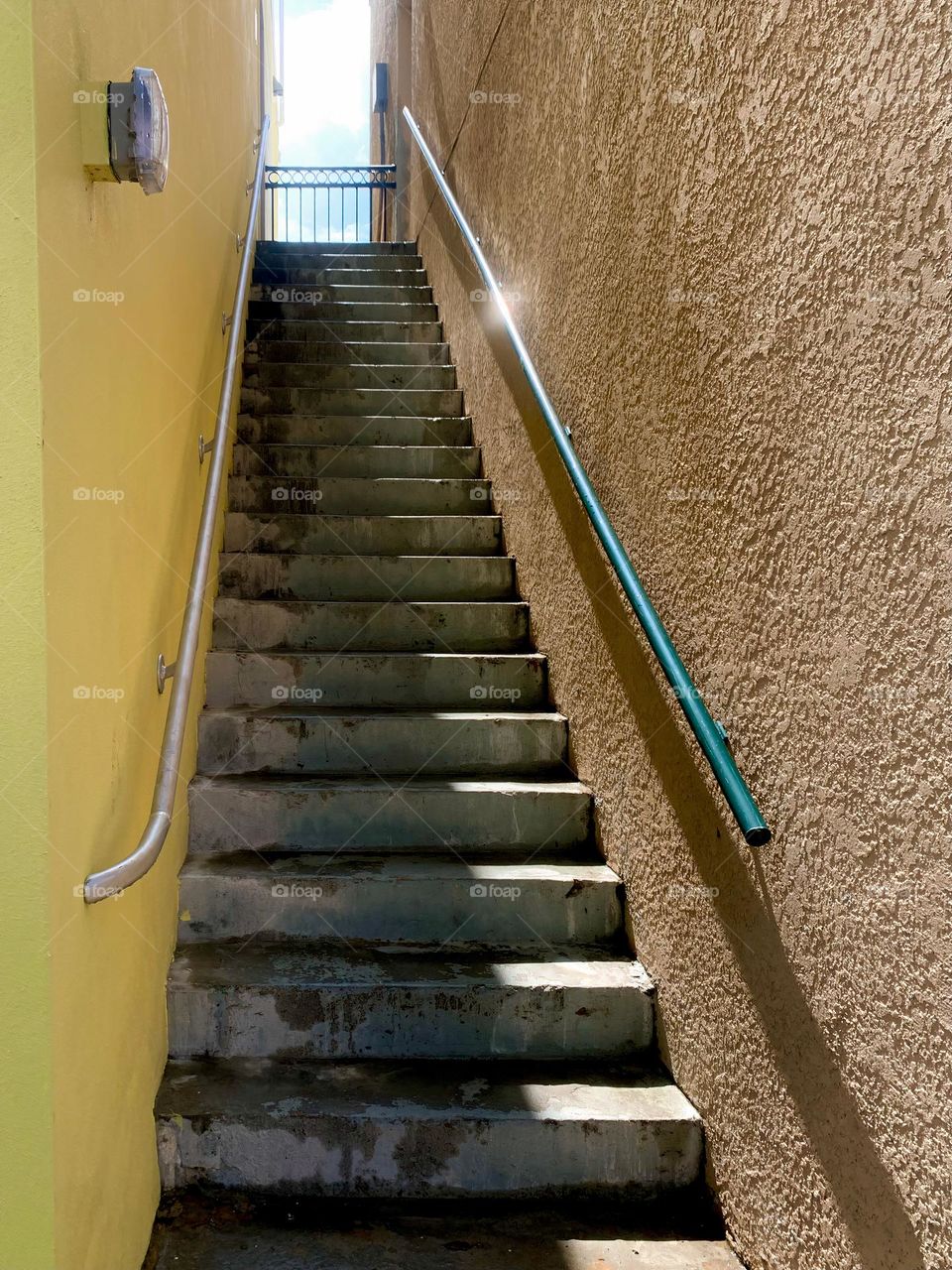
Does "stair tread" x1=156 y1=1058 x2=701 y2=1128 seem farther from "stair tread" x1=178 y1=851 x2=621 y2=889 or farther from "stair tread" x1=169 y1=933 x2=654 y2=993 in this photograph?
"stair tread" x1=178 y1=851 x2=621 y2=889

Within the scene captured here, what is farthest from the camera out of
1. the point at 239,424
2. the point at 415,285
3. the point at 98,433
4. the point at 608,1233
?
→ the point at 415,285

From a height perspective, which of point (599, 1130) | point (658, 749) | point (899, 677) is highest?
point (899, 677)

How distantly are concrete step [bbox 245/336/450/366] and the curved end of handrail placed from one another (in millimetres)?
3025

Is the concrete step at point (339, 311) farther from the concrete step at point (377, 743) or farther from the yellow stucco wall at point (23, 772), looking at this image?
the yellow stucco wall at point (23, 772)

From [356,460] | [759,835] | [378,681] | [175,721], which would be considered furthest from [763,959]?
[356,460]

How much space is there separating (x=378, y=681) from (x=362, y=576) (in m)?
0.46

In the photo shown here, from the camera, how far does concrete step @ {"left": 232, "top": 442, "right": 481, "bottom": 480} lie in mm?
3500

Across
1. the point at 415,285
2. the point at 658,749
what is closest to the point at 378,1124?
the point at 658,749

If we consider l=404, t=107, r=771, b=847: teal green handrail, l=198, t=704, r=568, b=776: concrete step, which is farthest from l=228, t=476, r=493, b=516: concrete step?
l=198, t=704, r=568, b=776: concrete step

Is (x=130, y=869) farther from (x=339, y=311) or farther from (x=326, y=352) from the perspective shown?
(x=339, y=311)

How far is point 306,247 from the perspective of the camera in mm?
5594

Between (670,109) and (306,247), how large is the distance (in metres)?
4.12

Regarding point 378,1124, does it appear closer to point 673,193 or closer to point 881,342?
point 881,342

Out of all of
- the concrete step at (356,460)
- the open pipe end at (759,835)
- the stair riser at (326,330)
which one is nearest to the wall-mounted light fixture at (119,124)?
the open pipe end at (759,835)
